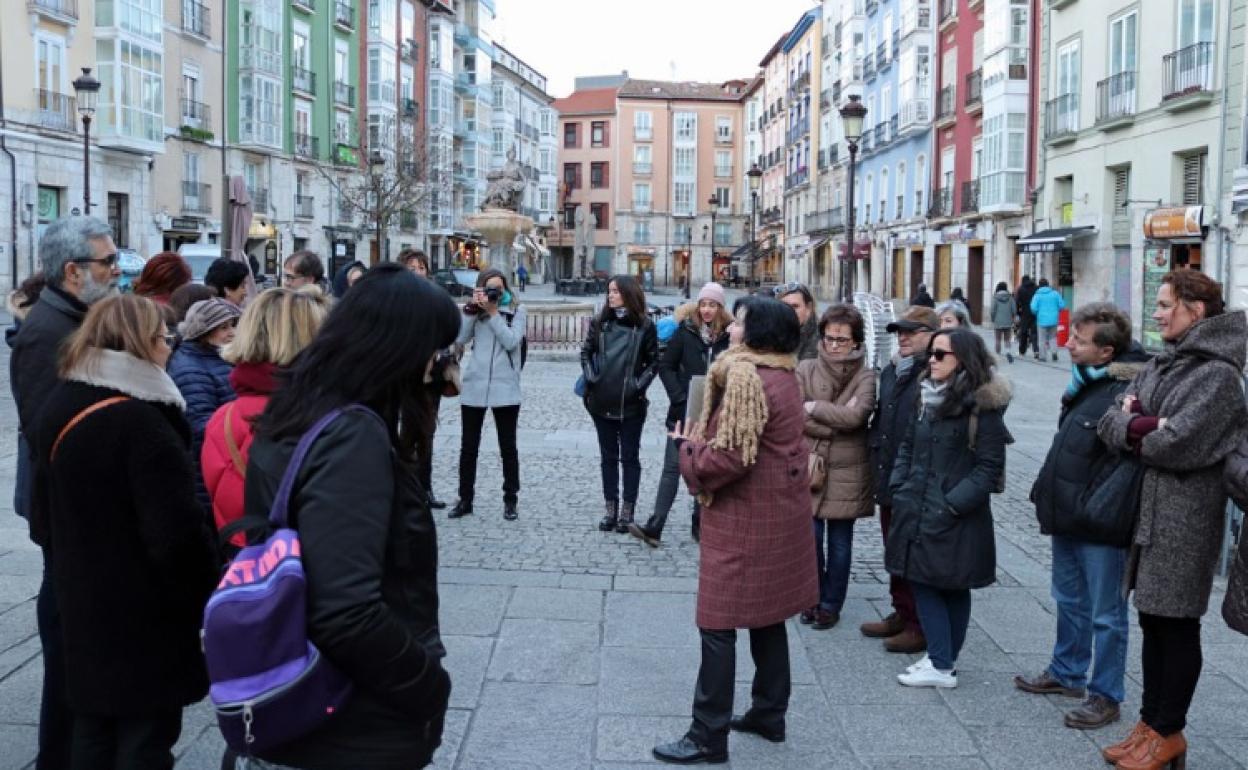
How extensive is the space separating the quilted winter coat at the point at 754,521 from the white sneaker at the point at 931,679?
1.08 metres

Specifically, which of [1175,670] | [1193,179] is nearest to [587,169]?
[1193,179]

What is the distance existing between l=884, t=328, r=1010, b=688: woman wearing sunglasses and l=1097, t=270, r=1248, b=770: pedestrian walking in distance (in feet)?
2.28

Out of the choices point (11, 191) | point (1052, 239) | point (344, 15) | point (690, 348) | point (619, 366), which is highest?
point (344, 15)

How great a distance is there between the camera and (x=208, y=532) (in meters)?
3.17

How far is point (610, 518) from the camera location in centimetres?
818

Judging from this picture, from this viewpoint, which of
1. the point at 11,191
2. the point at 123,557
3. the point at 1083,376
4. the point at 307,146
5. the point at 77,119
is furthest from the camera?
the point at 307,146

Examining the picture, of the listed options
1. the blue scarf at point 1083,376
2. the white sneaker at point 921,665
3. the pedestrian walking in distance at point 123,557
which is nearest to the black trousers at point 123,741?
the pedestrian walking in distance at point 123,557

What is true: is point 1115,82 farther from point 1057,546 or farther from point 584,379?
point 1057,546

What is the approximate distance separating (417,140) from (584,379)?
50411 millimetres

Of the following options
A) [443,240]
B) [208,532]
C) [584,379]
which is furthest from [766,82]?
[208,532]

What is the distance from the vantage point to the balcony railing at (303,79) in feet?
156

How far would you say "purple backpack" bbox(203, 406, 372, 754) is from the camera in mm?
2223

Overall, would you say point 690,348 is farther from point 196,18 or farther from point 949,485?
point 196,18

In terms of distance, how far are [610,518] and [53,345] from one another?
4.67m
